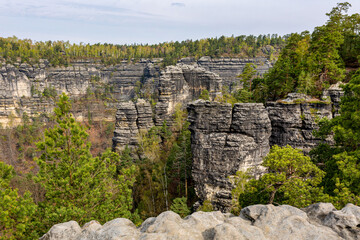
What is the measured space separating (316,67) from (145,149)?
2911 centimetres

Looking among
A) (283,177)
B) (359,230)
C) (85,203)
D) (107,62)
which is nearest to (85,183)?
(85,203)

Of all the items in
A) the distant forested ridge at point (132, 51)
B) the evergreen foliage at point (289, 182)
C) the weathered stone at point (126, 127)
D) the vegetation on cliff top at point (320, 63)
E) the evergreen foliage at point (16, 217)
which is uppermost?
the distant forested ridge at point (132, 51)

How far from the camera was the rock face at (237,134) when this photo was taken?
21.5 metres

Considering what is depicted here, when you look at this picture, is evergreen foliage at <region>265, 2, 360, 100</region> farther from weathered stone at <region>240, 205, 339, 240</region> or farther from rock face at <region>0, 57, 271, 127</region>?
rock face at <region>0, 57, 271, 127</region>

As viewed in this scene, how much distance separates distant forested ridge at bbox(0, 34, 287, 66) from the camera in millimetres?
96250

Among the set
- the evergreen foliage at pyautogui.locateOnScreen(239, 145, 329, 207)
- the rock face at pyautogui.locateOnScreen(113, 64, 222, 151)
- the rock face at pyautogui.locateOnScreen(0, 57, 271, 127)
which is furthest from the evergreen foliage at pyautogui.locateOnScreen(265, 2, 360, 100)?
the rock face at pyautogui.locateOnScreen(0, 57, 271, 127)

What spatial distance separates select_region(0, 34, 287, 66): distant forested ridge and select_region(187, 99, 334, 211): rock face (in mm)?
80396

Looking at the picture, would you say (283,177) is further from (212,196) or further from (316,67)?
(316,67)

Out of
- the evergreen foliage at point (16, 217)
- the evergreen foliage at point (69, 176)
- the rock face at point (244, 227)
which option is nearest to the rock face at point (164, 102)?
the evergreen foliage at point (69, 176)

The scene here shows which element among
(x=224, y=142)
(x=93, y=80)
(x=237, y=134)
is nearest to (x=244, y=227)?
(x=224, y=142)

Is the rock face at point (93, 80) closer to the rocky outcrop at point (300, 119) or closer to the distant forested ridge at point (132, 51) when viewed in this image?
the distant forested ridge at point (132, 51)

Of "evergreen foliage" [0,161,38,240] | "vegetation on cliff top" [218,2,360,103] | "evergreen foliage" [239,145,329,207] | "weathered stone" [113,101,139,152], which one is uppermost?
"vegetation on cliff top" [218,2,360,103]

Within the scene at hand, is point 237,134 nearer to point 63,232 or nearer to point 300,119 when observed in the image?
point 300,119

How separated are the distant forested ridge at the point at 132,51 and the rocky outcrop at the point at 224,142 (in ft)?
263
